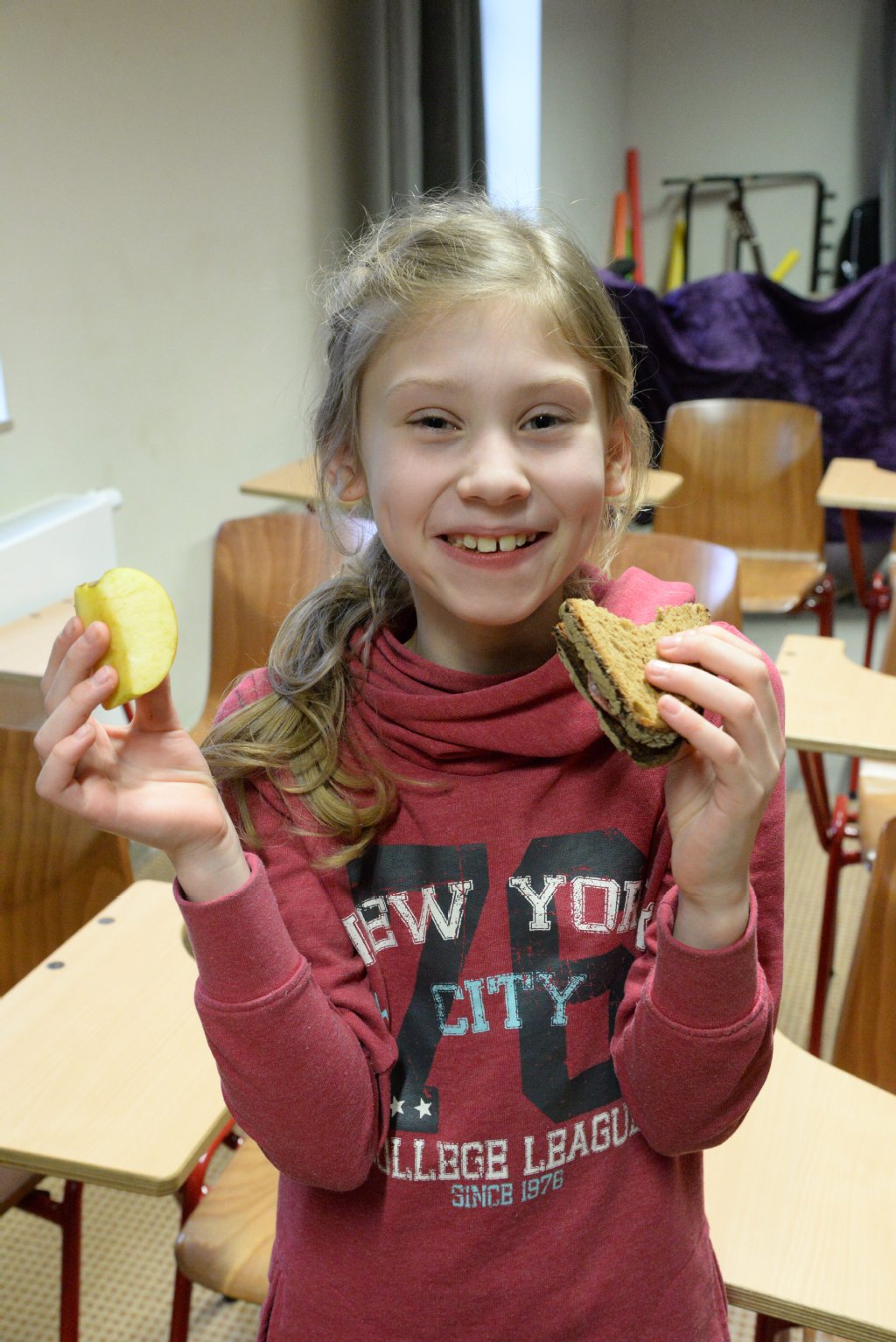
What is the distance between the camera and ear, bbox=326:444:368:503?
38.8 inches

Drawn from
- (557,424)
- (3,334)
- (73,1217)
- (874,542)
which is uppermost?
(557,424)

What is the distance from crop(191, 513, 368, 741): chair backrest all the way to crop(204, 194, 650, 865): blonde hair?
1.56 m

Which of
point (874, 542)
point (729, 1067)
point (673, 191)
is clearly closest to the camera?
point (729, 1067)

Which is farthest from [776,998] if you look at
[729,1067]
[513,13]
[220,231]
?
[513,13]

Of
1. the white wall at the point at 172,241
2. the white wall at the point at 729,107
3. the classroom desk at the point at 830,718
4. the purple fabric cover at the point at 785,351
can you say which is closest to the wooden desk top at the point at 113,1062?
the classroom desk at the point at 830,718

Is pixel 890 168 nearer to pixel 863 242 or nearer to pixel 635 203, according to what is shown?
pixel 863 242

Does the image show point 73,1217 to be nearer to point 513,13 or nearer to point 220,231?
point 220,231

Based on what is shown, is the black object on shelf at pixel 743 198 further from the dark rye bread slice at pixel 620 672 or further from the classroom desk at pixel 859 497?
the dark rye bread slice at pixel 620 672

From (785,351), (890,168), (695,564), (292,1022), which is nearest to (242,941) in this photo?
(292,1022)

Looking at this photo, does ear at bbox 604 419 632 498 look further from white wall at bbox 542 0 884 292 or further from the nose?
white wall at bbox 542 0 884 292

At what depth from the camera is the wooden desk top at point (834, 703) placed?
191 cm

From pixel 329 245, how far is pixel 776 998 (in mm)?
3604

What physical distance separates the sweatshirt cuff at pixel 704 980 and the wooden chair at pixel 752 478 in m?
3.14

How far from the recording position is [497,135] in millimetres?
4758
